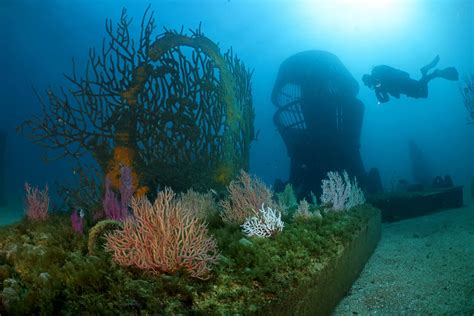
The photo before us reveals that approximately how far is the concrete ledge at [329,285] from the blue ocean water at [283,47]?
4438 centimetres

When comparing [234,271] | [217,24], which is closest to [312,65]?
[234,271]

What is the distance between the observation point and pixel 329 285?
371cm

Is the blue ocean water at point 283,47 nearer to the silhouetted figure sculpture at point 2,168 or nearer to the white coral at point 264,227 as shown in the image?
the silhouetted figure sculpture at point 2,168

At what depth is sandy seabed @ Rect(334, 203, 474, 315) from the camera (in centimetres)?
367

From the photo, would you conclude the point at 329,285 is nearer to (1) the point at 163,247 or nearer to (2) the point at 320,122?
(1) the point at 163,247

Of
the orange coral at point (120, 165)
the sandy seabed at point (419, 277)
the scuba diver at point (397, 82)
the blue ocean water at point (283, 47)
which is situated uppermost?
the blue ocean water at point (283, 47)

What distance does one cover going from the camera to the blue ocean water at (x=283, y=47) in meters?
60.8

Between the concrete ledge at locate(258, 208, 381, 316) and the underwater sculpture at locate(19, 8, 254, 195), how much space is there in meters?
3.87

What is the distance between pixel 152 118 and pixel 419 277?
573 centimetres

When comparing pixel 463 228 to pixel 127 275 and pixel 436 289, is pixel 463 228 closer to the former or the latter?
pixel 436 289

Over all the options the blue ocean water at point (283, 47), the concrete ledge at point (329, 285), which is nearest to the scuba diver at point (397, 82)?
the concrete ledge at point (329, 285)

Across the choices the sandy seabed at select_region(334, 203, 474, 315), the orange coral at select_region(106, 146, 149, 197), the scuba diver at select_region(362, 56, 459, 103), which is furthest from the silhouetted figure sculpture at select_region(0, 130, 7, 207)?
the sandy seabed at select_region(334, 203, 474, 315)

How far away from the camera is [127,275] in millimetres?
2877

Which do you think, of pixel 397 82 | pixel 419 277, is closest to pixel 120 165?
pixel 419 277
